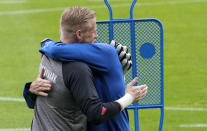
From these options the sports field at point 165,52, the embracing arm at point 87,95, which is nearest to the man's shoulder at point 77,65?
the embracing arm at point 87,95

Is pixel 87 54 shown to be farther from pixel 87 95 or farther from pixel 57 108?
pixel 57 108

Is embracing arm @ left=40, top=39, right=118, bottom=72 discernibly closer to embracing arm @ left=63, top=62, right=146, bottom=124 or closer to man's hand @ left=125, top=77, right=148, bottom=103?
embracing arm @ left=63, top=62, right=146, bottom=124

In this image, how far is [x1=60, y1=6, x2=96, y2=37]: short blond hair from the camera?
3756mm

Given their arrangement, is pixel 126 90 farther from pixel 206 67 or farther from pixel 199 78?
pixel 206 67

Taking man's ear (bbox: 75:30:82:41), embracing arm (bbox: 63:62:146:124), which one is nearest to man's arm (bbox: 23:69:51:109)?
embracing arm (bbox: 63:62:146:124)

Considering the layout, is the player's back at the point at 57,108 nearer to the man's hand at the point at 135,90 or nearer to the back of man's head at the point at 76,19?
the back of man's head at the point at 76,19

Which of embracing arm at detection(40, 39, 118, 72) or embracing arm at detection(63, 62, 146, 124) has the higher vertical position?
embracing arm at detection(40, 39, 118, 72)

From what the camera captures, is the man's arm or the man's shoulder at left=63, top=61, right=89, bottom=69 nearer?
the man's shoulder at left=63, top=61, right=89, bottom=69

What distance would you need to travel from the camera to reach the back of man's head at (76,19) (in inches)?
148

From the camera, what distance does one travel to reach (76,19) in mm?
3756

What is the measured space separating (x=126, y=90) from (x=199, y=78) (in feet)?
20.7

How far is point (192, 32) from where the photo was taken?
13.2m

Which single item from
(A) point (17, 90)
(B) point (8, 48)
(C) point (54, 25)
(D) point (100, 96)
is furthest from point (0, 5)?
(D) point (100, 96)

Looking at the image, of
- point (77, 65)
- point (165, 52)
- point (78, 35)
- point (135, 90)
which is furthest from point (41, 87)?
point (165, 52)
